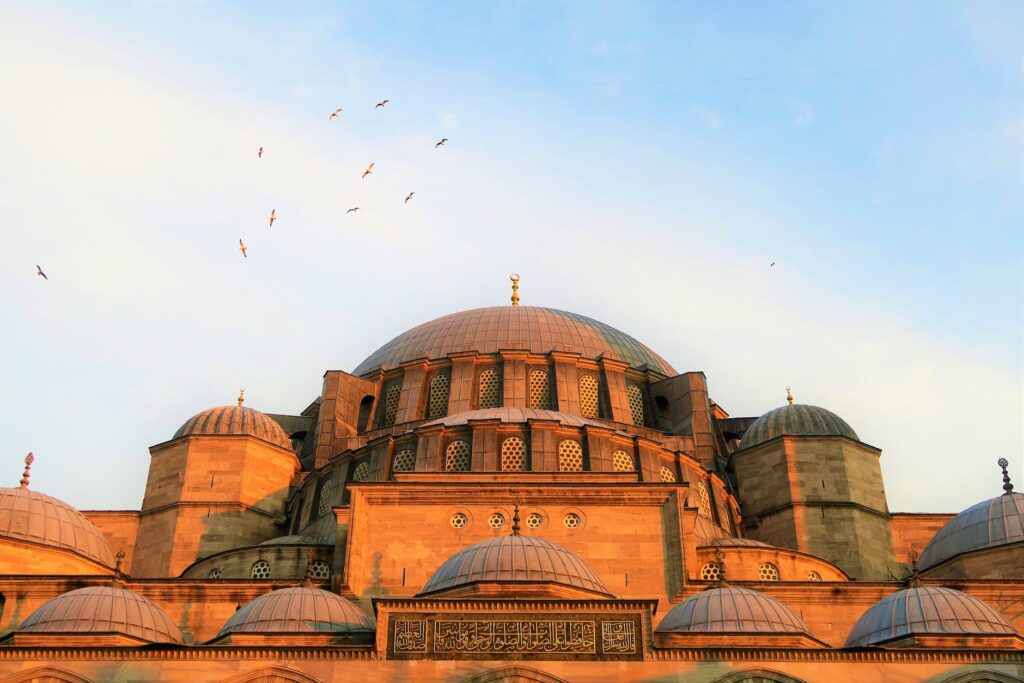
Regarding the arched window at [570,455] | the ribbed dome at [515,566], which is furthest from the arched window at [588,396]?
the ribbed dome at [515,566]

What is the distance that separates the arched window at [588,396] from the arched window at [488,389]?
2567mm

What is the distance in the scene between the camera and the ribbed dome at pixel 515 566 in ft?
84.2

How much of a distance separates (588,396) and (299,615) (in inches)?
633

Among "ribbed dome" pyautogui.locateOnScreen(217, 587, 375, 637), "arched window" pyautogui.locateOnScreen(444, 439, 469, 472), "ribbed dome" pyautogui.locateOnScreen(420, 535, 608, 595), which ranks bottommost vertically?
"ribbed dome" pyautogui.locateOnScreen(217, 587, 375, 637)

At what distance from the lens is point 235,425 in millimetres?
38438

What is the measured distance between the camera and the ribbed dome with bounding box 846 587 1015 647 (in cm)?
2564

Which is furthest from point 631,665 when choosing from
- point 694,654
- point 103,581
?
point 103,581

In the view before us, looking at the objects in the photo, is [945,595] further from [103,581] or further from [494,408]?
[103,581]

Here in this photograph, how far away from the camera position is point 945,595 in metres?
26.3

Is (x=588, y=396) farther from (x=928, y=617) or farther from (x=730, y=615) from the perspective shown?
(x=928, y=617)

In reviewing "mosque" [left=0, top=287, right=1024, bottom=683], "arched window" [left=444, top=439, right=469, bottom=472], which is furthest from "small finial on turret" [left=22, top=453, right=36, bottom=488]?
"arched window" [left=444, top=439, right=469, bottom=472]

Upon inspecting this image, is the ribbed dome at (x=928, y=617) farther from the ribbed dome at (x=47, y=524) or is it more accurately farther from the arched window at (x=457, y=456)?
the ribbed dome at (x=47, y=524)

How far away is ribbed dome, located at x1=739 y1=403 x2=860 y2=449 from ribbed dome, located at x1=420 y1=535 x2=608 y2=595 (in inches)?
543

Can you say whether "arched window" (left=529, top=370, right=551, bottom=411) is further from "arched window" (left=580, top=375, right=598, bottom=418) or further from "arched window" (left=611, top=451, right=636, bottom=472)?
"arched window" (left=611, top=451, right=636, bottom=472)
